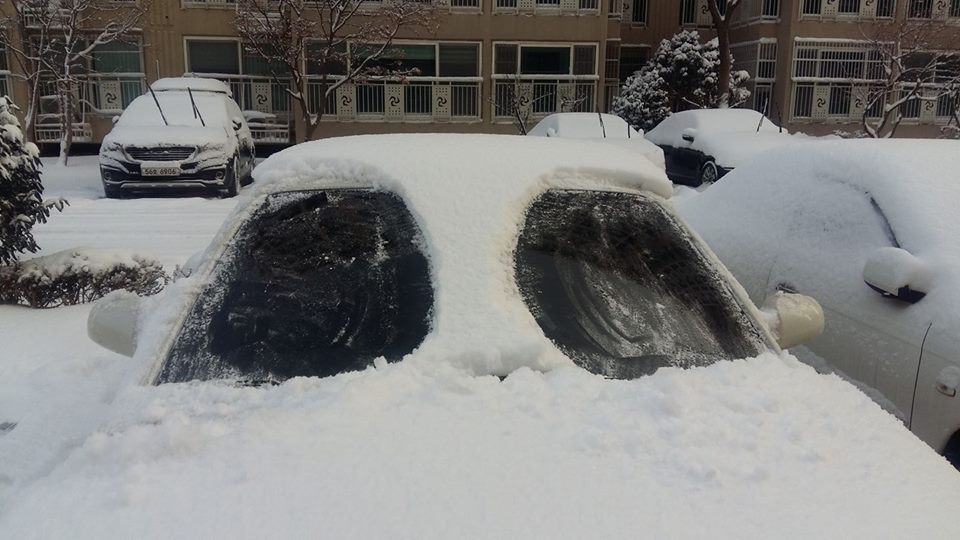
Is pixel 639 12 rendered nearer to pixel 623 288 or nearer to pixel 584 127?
pixel 584 127

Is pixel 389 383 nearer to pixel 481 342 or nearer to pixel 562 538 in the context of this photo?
pixel 481 342

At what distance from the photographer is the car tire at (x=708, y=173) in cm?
1351

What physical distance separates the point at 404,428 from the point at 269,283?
0.90m

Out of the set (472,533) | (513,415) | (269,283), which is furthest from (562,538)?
(269,283)

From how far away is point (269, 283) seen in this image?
264 centimetres

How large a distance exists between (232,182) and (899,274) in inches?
428

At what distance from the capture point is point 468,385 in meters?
2.16

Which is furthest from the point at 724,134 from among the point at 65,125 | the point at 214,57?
the point at 214,57

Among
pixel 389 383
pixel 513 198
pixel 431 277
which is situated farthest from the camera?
pixel 513 198

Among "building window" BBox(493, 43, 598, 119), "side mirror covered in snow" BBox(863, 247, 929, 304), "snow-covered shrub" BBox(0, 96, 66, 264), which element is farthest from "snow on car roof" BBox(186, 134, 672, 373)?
"building window" BBox(493, 43, 598, 119)

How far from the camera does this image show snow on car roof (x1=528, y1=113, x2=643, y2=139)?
47.0ft

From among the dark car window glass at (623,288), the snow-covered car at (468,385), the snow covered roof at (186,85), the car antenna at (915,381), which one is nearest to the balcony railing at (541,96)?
the snow covered roof at (186,85)

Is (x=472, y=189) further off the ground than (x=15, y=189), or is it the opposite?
(x=472, y=189)

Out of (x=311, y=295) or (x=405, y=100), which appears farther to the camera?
(x=405, y=100)
